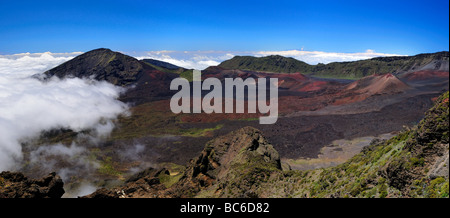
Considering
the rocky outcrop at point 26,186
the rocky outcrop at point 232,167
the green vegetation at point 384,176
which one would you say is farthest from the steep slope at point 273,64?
the rocky outcrop at point 26,186

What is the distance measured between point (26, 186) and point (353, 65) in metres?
151

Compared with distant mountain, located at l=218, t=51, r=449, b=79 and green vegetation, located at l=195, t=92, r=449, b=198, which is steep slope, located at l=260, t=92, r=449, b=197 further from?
distant mountain, located at l=218, t=51, r=449, b=79

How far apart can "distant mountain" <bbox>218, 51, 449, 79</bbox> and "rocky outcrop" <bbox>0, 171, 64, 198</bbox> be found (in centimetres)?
10300

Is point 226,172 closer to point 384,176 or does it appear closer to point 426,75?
point 384,176

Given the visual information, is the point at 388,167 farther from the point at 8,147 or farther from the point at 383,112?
the point at 8,147

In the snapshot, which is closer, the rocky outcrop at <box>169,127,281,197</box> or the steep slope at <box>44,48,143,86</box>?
the rocky outcrop at <box>169,127,281,197</box>

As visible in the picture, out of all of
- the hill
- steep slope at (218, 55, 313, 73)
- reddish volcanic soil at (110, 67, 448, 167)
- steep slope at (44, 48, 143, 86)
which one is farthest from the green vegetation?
steep slope at (218, 55, 313, 73)

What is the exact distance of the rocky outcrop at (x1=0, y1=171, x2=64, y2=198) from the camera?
44.5ft

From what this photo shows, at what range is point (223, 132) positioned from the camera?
48531mm

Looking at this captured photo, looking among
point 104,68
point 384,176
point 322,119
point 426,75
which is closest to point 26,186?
point 384,176

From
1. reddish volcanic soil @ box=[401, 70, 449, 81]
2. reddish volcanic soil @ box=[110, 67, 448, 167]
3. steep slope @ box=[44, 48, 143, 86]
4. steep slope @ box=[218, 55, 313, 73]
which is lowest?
reddish volcanic soil @ box=[110, 67, 448, 167]

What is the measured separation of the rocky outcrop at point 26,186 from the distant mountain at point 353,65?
103m

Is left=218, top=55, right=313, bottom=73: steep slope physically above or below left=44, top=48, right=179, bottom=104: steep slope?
above
